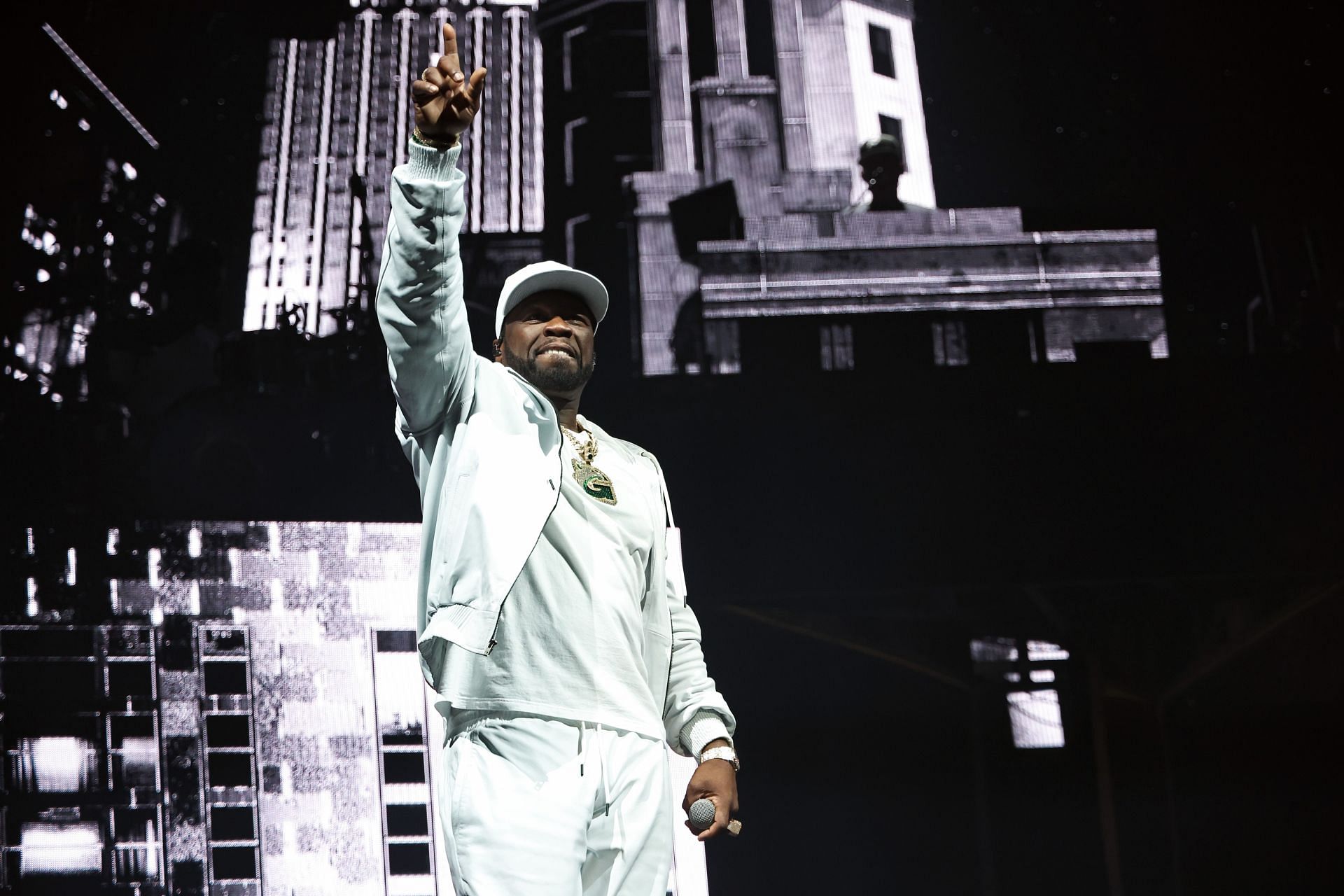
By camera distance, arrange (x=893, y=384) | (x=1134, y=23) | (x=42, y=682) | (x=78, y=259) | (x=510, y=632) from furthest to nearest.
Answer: (x=1134, y=23)
(x=893, y=384)
(x=78, y=259)
(x=42, y=682)
(x=510, y=632)

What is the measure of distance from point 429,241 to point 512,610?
0.45 meters

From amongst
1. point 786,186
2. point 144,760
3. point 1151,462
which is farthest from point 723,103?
point 144,760

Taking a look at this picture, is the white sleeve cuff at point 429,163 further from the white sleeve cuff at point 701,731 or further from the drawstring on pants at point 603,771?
the white sleeve cuff at point 701,731

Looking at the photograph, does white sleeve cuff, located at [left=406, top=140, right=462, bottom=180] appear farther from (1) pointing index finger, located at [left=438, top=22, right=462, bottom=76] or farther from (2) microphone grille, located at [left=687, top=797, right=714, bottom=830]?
(2) microphone grille, located at [left=687, top=797, right=714, bottom=830]

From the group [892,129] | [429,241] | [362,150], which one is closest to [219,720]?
[362,150]

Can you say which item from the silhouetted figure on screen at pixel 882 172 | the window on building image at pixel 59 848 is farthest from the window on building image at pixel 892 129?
the window on building image at pixel 59 848

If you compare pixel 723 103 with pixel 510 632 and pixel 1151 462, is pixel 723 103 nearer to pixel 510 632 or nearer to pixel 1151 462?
pixel 1151 462

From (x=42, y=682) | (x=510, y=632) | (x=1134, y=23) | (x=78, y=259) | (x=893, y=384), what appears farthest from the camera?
(x=1134, y=23)

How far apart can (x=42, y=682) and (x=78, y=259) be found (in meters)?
1.12

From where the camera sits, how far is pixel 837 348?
332cm

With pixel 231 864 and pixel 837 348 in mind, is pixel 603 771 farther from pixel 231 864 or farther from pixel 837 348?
pixel 837 348

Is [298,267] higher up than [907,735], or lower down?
higher up

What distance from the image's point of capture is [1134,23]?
→ 11.8 feet

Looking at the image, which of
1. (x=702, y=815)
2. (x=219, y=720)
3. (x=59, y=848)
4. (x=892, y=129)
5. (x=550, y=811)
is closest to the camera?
(x=550, y=811)
